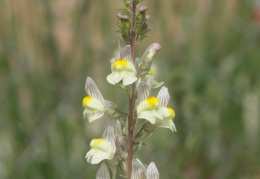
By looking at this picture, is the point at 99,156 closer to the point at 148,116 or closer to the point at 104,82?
the point at 148,116

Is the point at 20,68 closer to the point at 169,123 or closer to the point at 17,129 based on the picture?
the point at 17,129

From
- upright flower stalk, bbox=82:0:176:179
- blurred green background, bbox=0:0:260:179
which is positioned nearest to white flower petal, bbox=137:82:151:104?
upright flower stalk, bbox=82:0:176:179

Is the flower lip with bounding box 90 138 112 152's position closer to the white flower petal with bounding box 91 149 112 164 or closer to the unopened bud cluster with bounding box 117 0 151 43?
the white flower petal with bounding box 91 149 112 164

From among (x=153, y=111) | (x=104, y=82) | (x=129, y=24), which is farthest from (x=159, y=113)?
(x=104, y=82)

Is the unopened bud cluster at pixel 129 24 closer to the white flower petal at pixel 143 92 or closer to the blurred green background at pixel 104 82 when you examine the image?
the white flower petal at pixel 143 92

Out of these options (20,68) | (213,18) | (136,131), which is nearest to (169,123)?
(136,131)

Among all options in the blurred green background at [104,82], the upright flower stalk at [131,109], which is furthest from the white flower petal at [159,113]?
the blurred green background at [104,82]

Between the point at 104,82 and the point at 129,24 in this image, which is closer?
the point at 129,24
